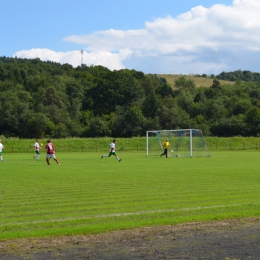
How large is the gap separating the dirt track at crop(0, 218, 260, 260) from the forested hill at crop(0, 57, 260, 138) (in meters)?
90.2

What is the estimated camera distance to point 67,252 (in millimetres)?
9062

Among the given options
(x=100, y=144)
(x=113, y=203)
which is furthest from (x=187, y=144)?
(x=113, y=203)

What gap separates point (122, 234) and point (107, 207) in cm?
366

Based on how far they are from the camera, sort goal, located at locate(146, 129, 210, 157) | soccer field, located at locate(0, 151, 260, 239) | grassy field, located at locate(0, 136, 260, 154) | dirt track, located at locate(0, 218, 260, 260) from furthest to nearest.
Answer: grassy field, located at locate(0, 136, 260, 154), goal, located at locate(146, 129, 210, 157), soccer field, located at locate(0, 151, 260, 239), dirt track, located at locate(0, 218, 260, 260)

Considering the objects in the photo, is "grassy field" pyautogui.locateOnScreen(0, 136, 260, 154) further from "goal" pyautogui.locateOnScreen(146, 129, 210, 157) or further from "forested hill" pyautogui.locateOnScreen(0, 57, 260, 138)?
"goal" pyautogui.locateOnScreen(146, 129, 210, 157)

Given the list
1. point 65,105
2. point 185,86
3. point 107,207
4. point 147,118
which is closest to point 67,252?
point 107,207

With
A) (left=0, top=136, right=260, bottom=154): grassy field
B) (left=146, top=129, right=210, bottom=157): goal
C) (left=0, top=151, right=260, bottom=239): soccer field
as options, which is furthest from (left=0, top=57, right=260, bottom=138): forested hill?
(left=0, top=151, right=260, bottom=239): soccer field

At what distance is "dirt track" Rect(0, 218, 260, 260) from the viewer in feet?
28.7

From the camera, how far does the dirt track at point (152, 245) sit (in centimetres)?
876

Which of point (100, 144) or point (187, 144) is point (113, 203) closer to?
point (187, 144)

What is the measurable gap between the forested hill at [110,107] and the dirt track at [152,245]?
90211 mm

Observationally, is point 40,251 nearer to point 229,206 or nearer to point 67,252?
point 67,252

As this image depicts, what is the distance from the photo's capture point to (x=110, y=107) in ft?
442

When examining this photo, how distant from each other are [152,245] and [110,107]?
412ft
